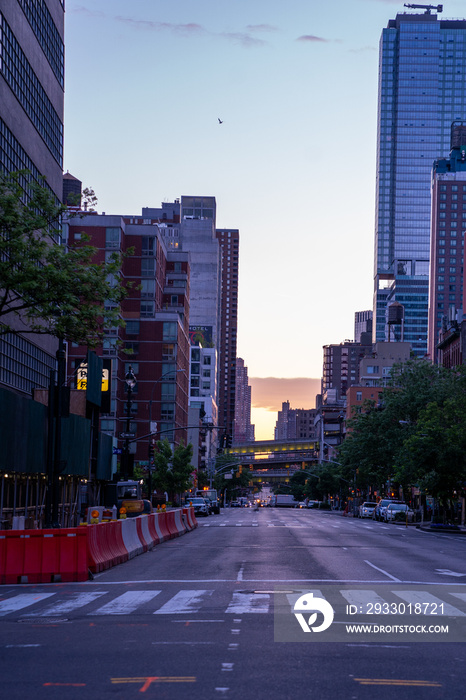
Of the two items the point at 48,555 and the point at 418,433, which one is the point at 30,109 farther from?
the point at 418,433

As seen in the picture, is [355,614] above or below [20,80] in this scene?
below

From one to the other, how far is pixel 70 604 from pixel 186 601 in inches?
77.5

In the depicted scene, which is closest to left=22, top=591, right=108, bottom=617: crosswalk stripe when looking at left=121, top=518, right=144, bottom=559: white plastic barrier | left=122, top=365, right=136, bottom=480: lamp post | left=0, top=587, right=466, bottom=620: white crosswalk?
left=0, top=587, right=466, bottom=620: white crosswalk

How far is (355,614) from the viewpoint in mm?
13367

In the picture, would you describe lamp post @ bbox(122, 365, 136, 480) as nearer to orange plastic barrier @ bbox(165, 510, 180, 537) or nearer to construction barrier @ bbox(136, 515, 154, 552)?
orange plastic barrier @ bbox(165, 510, 180, 537)

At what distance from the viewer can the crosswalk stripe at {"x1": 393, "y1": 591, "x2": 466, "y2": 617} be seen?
13.8 metres

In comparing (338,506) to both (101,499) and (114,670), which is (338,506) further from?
(114,670)

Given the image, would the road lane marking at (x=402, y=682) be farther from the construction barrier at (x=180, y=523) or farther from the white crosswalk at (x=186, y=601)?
the construction barrier at (x=180, y=523)

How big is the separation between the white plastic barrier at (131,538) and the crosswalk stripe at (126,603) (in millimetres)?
8988

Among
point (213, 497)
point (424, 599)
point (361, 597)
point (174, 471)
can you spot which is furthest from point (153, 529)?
point (213, 497)

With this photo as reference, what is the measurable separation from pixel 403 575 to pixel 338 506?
504ft

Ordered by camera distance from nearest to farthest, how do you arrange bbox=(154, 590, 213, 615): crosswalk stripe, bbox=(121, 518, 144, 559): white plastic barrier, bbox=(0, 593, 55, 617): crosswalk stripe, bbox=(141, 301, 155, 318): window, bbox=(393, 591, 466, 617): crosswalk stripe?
bbox=(393, 591, 466, 617): crosswalk stripe < bbox=(154, 590, 213, 615): crosswalk stripe < bbox=(0, 593, 55, 617): crosswalk stripe < bbox=(121, 518, 144, 559): white plastic barrier < bbox=(141, 301, 155, 318): window

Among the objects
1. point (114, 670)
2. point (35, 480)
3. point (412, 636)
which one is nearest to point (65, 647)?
point (114, 670)

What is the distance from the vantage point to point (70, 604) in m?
15.4
